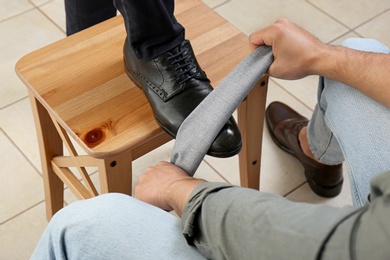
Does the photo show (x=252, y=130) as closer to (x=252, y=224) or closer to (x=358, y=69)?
(x=358, y=69)

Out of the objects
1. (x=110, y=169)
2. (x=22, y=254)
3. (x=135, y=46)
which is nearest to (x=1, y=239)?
(x=22, y=254)

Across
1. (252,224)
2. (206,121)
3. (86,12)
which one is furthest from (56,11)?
(252,224)

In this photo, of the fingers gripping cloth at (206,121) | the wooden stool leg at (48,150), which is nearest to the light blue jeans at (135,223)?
the fingers gripping cloth at (206,121)

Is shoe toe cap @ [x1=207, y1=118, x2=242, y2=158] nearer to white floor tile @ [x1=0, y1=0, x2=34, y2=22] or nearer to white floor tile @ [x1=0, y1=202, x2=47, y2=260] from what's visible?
white floor tile @ [x1=0, y1=202, x2=47, y2=260]

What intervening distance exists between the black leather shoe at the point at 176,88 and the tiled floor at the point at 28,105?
520mm

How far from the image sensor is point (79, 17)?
4.95 feet

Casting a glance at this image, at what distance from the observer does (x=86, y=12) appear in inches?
59.0

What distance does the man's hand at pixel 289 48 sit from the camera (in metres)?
1.13

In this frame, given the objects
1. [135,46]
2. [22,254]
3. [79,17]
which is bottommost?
[22,254]

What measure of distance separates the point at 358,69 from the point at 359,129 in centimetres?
10

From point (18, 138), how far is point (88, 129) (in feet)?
2.11

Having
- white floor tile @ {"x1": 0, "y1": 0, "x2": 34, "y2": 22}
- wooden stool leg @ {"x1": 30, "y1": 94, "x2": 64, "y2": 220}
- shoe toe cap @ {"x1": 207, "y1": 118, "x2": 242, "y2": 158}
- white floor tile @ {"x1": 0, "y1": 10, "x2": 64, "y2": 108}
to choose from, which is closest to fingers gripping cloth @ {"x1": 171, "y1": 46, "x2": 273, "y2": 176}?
shoe toe cap @ {"x1": 207, "y1": 118, "x2": 242, "y2": 158}

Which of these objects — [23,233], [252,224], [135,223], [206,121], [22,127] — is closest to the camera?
[252,224]

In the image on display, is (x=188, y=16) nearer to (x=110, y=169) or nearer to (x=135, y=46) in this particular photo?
(x=135, y=46)
